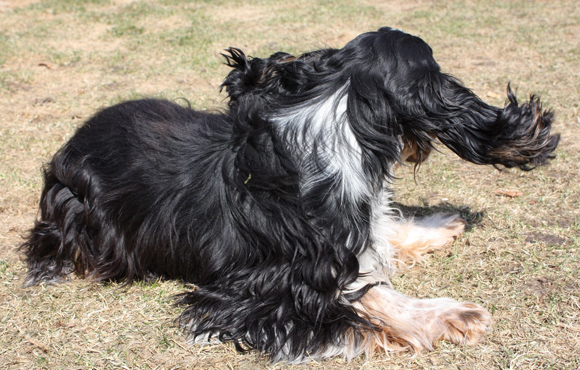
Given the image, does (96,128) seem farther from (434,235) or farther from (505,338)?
(505,338)

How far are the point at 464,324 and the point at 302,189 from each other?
1.05 metres

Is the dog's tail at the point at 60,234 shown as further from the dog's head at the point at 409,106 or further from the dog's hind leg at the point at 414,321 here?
the dog's hind leg at the point at 414,321

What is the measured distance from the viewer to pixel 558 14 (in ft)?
27.6

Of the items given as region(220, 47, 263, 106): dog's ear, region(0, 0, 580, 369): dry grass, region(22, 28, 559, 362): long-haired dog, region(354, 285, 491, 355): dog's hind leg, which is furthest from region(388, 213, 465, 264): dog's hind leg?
region(220, 47, 263, 106): dog's ear

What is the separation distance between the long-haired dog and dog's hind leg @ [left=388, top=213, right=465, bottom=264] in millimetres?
361

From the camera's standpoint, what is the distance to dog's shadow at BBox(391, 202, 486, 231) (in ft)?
12.8

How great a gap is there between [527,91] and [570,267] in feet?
10.2

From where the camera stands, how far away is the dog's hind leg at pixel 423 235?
3.51 m

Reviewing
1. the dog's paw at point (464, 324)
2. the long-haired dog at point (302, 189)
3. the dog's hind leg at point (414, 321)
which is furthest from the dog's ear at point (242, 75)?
the dog's paw at point (464, 324)

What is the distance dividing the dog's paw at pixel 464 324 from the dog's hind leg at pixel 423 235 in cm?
68

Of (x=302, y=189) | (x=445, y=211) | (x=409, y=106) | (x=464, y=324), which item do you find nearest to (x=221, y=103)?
(x=445, y=211)

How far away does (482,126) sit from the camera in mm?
2668

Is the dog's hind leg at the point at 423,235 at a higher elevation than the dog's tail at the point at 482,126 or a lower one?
lower

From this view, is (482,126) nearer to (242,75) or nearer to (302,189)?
(302,189)
